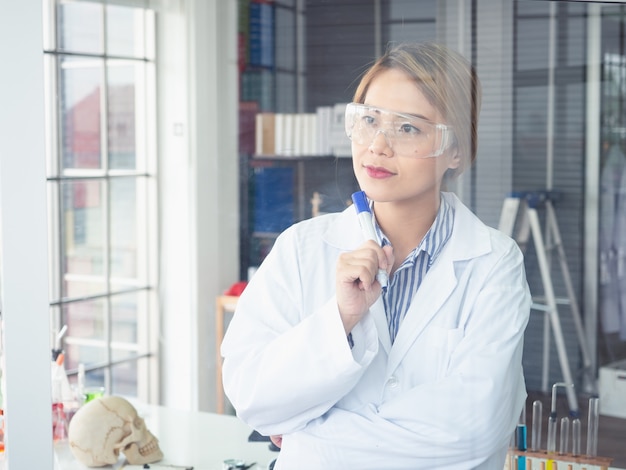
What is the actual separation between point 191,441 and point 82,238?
0.48 m

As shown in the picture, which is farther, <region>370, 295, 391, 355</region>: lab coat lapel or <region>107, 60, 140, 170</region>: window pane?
<region>107, 60, 140, 170</region>: window pane

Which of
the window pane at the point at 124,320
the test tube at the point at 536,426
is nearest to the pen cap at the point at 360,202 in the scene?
the test tube at the point at 536,426

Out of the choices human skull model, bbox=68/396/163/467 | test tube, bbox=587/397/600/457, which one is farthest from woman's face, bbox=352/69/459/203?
human skull model, bbox=68/396/163/467

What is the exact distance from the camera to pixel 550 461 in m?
1.38

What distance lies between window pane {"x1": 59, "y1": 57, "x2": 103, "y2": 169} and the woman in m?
0.66

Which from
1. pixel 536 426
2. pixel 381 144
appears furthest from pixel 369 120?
pixel 536 426

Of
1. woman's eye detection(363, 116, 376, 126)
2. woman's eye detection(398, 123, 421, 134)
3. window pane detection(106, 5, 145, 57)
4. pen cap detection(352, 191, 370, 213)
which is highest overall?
window pane detection(106, 5, 145, 57)

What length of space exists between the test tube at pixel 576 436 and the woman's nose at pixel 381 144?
51 centimetres

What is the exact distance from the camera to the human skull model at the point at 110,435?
1.76 meters

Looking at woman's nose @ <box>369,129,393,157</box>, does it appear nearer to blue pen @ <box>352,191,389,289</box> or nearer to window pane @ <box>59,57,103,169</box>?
blue pen @ <box>352,191,389,289</box>

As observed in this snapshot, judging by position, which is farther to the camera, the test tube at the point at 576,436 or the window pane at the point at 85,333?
the window pane at the point at 85,333

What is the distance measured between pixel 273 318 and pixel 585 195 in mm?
535

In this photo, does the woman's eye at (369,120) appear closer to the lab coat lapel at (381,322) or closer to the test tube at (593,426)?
the lab coat lapel at (381,322)

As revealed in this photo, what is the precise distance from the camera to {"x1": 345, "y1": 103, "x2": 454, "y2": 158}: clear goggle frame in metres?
1.31
